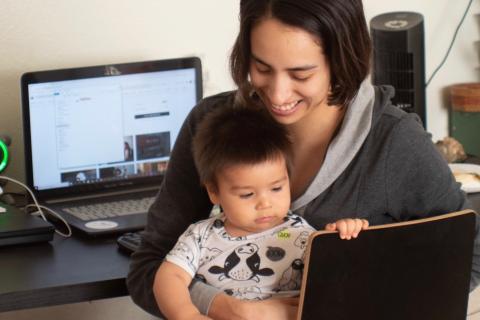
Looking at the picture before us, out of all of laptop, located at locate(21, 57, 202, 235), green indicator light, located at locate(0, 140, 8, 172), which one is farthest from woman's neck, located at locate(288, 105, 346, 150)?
green indicator light, located at locate(0, 140, 8, 172)

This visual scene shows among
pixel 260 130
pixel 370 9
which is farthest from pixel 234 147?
pixel 370 9

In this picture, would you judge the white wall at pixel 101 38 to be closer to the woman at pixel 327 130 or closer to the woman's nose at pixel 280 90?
the woman at pixel 327 130

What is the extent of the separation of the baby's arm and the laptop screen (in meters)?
0.71

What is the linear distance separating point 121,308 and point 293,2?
134cm

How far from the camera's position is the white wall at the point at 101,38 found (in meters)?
2.24

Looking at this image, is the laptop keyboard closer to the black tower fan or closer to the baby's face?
the baby's face

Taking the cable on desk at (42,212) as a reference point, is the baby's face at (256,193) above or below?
→ above

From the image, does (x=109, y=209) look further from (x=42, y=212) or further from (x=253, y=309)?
(x=253, y=309)

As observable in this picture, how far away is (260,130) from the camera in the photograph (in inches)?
59.8

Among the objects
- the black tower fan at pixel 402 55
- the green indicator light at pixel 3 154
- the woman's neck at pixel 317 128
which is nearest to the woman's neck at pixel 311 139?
the woman's neck at pixel 317 128

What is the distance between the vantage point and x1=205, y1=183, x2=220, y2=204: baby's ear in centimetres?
155

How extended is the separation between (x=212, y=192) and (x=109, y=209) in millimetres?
644

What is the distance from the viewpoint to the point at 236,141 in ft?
4.93

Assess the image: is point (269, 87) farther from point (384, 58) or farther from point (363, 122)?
point (384, 58)
